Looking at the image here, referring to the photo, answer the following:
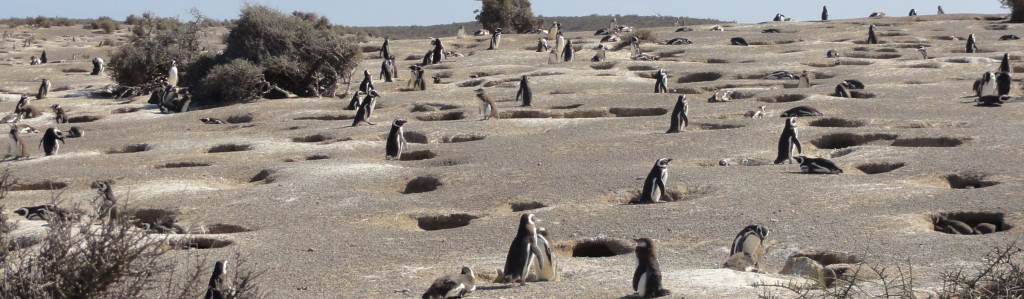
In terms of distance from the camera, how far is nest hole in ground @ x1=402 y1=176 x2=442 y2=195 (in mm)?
14469

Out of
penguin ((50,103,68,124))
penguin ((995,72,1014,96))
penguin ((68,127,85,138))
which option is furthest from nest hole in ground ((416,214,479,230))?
penguin ((50,103,68,124))

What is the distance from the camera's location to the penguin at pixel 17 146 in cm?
1859

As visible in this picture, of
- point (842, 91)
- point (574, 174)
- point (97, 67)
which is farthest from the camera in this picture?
point (97, 67)

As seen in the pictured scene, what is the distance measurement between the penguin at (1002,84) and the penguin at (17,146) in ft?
62.3

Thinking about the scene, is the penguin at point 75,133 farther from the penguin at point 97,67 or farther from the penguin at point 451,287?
the penguin at point 451,287

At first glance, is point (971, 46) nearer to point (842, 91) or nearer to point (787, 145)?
point (842, 91)

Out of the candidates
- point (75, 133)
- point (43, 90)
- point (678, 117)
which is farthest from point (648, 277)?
point (43, 90)

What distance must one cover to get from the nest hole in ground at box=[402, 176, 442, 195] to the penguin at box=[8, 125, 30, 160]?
8543mm

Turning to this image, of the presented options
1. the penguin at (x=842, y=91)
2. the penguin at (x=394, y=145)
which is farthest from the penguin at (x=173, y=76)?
the penguin at (x=842, y=91)

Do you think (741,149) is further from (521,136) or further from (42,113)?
(42,113)

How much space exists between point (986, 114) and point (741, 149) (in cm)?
544

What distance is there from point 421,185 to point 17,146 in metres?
8.83

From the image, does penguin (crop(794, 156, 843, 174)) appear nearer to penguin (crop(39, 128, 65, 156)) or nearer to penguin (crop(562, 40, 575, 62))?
penguin (crop(39, 128, 65, 156))

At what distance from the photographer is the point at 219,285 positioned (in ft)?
26.2
